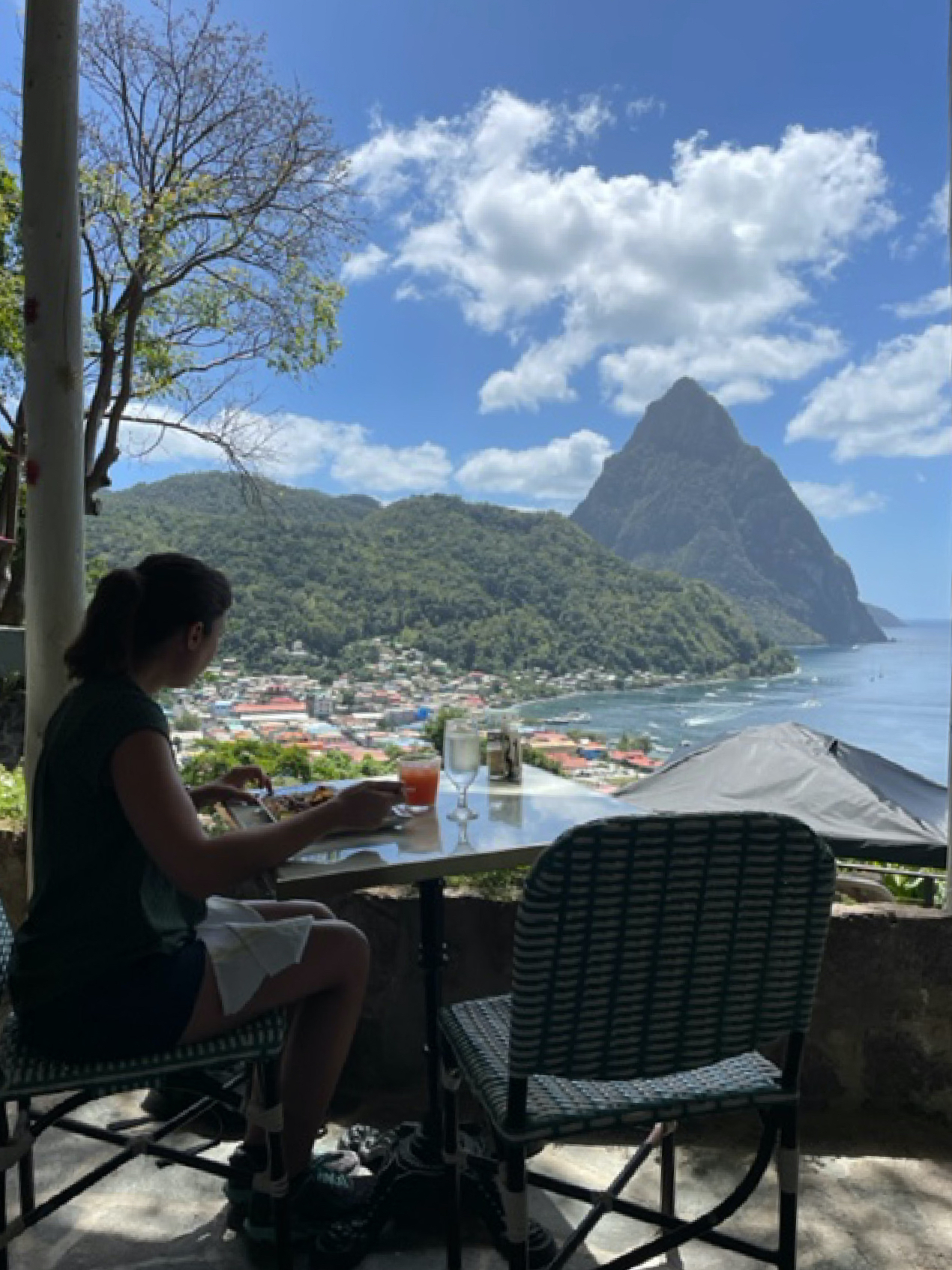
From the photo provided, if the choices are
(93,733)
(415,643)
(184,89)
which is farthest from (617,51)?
(93,733)

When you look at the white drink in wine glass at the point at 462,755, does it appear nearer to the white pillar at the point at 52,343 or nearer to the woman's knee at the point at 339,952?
the woman's knee at the point at 339,952

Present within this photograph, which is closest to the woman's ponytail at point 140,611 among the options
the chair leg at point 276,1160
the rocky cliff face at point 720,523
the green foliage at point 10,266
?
the chair leg at point 276,1160

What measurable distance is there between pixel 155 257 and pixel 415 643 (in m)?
4.90

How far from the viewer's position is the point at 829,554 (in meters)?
7.73

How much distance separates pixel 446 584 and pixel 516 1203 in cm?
402

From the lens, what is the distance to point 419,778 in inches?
73.0

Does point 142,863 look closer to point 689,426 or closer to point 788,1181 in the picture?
point 788,1181

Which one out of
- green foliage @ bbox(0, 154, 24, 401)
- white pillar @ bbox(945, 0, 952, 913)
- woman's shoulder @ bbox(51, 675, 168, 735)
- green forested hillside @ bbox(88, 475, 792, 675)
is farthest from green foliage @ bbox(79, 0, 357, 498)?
woman's shoulder @ bbox(51, 675, 168, 735)


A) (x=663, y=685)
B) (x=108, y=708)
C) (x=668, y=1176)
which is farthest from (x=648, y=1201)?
(x=663, y=685)

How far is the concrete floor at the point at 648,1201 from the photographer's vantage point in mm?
1702

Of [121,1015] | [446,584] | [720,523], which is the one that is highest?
[720,523]

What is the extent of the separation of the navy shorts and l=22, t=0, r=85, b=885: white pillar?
114 centimetres

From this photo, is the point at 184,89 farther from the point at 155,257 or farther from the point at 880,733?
the point at 880,733

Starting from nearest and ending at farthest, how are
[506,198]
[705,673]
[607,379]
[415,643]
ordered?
[415,643], [705,673], [506,198], [607,379]
